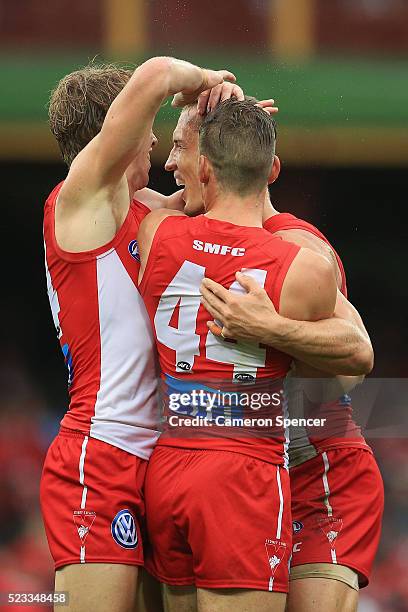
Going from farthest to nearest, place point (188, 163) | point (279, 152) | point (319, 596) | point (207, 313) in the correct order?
point (279, 152)
point (188, 163)
point (319, 596)
point (207, 313)

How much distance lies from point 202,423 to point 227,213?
1.78 feet

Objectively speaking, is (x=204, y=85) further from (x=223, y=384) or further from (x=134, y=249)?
(x=223, y=384)

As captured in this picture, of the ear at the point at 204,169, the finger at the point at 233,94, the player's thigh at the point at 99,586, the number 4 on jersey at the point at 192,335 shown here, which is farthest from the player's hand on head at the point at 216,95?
the player's thigh at the point at 99,586

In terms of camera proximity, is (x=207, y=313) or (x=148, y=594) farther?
(x=148, y=594)

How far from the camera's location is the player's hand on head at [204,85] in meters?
2.91

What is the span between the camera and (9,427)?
705 centimetres

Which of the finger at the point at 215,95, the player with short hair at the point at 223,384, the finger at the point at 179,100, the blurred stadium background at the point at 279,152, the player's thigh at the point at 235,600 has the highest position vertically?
the finger at the point at 215,95

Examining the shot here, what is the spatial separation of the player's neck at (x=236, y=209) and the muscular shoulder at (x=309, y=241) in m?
0.11

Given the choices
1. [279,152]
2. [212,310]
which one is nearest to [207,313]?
[212,310]

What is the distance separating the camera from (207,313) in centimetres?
266

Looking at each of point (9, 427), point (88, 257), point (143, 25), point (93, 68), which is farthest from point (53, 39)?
point (88, 257)

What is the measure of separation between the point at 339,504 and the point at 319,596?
0.29 m

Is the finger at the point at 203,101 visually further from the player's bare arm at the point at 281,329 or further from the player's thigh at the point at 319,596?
the player's thigh at the point at 319,596

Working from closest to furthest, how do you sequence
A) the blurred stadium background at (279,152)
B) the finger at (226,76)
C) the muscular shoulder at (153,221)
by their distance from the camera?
the muscular shoulder at (153,221) → the finger at (226,76) → the blurred stadium background at (279,152)
